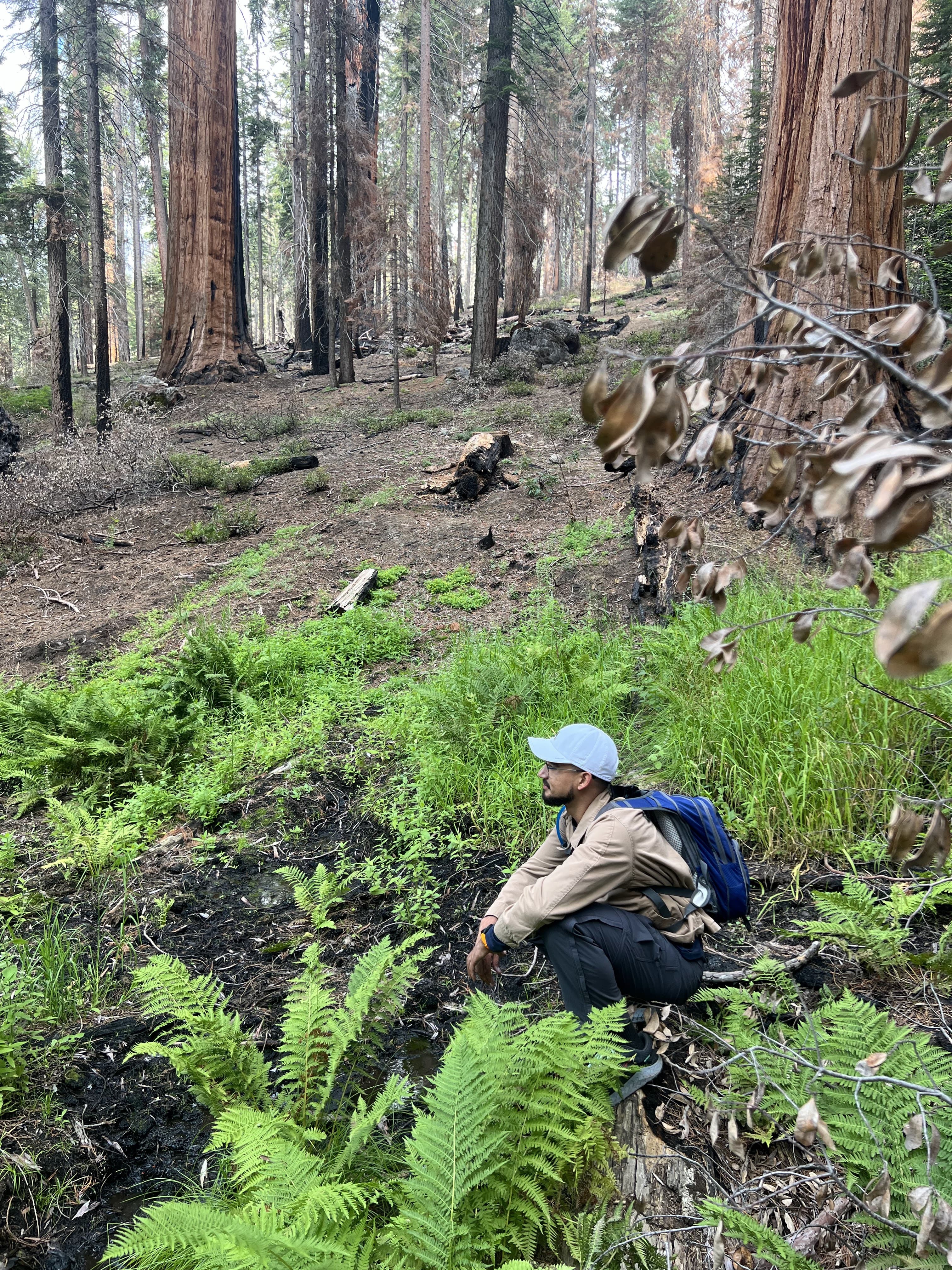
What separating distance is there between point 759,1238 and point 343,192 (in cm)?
1860

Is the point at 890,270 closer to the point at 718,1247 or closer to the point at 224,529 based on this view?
the point at 718,1247

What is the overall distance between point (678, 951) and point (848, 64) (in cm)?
662

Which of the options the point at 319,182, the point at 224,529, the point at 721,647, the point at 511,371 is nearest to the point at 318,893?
the point at 721,647

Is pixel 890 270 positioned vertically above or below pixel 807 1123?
above

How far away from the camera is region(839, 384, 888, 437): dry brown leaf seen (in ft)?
3.29

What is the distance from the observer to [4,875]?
4.51 meters

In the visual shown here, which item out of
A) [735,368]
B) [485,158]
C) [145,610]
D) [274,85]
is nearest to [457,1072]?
[735,368]

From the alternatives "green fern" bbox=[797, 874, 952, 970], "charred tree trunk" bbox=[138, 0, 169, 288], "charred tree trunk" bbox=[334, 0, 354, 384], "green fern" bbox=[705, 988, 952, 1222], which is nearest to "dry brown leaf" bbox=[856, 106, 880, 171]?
"green fern" bbox=[705, 988, 952, 1222]

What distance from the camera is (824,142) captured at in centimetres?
602

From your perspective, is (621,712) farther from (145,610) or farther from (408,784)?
(145,610)

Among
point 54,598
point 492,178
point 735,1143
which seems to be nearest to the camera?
point 735,1143

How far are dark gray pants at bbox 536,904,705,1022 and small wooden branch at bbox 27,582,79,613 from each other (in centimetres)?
733

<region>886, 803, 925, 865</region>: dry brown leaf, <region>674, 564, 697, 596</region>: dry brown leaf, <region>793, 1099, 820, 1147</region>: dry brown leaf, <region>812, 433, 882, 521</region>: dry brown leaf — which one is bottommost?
<region>793, 1099, 820, 1147</region>: dry brown leaf

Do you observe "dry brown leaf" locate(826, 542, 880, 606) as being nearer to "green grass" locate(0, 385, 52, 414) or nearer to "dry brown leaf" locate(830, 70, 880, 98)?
"dry brown leaf" locate(830, 70, 880, 98)
